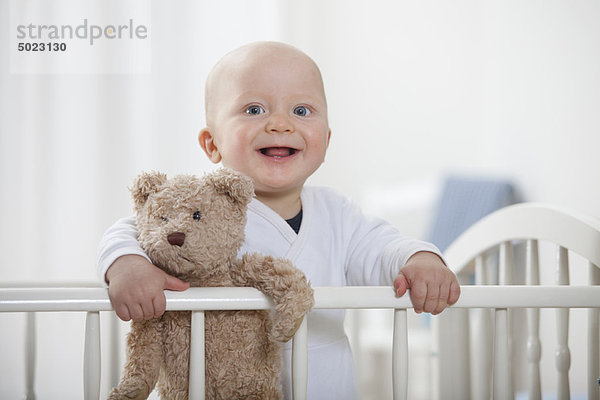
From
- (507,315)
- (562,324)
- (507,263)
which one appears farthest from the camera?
(507,263)

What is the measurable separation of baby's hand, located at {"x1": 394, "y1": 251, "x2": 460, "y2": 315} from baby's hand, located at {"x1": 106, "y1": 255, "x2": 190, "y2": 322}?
0.25 meters

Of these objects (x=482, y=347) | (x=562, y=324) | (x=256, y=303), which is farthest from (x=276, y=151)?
(x=482, y=347)

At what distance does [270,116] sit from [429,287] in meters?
0.31

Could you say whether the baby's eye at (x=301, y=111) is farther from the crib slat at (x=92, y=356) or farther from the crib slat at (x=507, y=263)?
the crib slat at (x=507, y=263)

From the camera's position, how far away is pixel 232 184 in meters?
0.65

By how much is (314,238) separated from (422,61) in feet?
4.78

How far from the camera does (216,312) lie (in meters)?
0.66

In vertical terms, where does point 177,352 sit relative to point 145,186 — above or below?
below

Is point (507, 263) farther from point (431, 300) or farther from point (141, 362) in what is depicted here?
point (141, 362)

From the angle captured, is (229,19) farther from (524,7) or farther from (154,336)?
(154,336)

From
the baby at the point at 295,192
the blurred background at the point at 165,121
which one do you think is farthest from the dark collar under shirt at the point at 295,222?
the blurred background at the point at 165,121

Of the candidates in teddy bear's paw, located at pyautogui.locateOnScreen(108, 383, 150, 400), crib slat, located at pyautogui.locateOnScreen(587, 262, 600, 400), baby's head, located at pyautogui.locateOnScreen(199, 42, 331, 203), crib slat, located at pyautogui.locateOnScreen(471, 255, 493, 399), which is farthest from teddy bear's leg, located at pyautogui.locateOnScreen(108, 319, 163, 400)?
crib slat, located at pyautogui.locateOnScreen(471, 255, 493, 399)

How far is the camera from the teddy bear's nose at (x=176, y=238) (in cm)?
61

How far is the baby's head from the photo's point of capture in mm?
802
